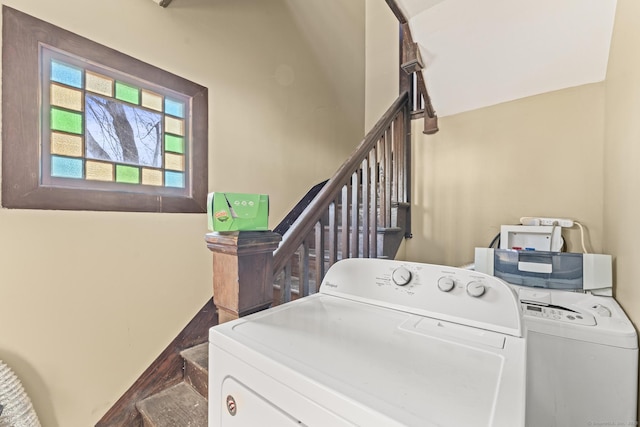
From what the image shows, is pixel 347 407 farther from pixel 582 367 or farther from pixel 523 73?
pixel 523 73

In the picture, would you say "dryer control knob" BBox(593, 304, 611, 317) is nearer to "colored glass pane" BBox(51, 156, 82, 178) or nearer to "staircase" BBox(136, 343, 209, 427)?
"staircase" BBox(136, 343, 209, 427)

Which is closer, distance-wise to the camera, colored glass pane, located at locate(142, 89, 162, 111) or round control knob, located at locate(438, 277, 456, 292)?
round control knob, located at locate(438, 277, 456, 292)

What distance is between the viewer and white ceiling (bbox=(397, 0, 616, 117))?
1.30m

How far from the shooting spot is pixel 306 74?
2.51 meters

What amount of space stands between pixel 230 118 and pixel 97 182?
86 centimetres

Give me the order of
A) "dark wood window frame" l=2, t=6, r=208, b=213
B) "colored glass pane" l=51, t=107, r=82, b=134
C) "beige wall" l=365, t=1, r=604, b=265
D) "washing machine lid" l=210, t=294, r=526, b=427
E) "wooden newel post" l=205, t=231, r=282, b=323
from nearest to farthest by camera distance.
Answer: "washing machine lid" l=210, t=294, r=526, b=427 < "wooden newel post" l=205, t=231, r=282, b=323 < "dark wood window frame" l=2, t=6, r=208, b=213 < "colored glass pane" l=51, t=107, r=82, b=134 < "beige wall" l=365, t=1, r=604, b=265

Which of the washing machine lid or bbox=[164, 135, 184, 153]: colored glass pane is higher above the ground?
bbox=[164, 135, 184, 153]: colored glass pane

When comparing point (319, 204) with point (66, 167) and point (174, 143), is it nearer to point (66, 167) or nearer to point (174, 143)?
point (174, 143)

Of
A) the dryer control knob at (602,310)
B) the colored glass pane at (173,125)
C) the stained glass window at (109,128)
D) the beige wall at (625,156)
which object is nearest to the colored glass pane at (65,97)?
the stained glass window at (109,128)

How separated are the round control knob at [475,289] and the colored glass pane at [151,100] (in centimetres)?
174

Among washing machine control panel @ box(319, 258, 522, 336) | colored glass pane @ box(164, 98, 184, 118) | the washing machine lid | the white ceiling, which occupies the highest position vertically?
the white ceiling

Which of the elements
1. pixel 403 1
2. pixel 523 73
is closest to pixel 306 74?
pixel 403 1

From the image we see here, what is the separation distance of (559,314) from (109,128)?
2111 mm

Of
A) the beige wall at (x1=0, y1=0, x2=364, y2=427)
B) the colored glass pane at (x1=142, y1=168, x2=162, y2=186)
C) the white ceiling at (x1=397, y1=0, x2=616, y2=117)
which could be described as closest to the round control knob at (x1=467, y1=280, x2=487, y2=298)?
the white ceiling at (x1=397, y1=0, x2=616, y2=117)
